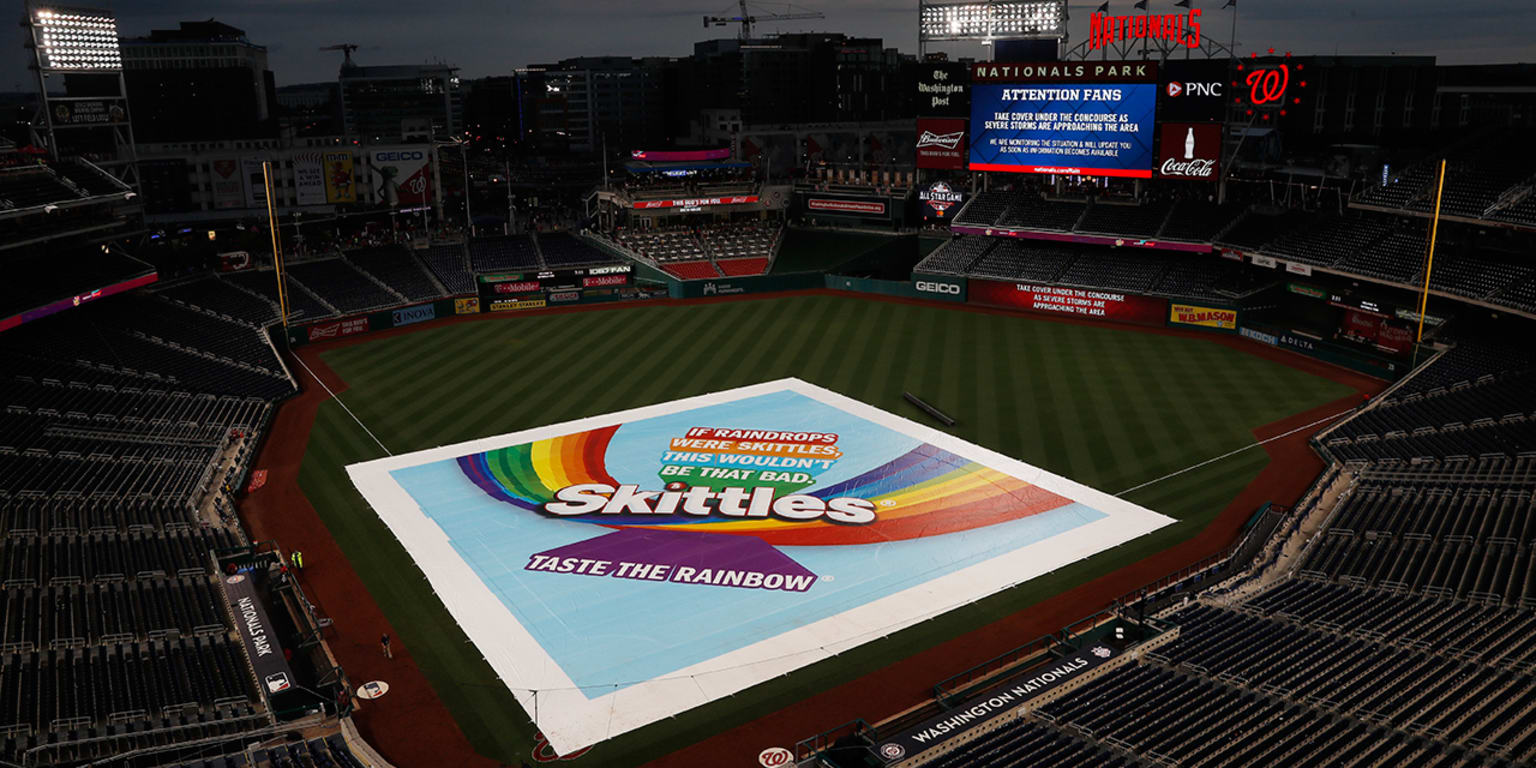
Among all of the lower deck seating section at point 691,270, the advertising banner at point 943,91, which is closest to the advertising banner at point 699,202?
the lower deck seating section at point 691,270

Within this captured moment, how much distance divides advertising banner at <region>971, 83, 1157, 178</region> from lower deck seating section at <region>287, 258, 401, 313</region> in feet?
106

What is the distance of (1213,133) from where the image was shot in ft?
146

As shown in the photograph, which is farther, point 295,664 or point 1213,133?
point 1213,133

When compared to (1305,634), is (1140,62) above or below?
above

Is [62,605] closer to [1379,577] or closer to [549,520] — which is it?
[549,520]

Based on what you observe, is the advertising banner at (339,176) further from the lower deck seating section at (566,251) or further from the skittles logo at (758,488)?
the skittles logo at (758,488)

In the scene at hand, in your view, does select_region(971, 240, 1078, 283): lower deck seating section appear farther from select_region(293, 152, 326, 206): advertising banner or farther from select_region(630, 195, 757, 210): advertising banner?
select_region(293, 152, 326, 206): advertising banner

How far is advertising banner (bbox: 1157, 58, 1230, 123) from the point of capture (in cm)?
4406

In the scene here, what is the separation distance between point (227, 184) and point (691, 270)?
2535cm

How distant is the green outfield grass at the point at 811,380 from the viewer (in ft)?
65.1

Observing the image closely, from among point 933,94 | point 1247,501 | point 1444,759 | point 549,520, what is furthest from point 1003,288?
point 1444,759

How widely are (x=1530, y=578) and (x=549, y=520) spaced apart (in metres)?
21.9

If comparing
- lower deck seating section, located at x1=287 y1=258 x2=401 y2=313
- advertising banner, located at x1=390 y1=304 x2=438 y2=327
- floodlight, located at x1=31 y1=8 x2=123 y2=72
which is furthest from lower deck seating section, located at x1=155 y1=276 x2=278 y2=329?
floodlight, located at x1=31 y1=8 x2=123 y2=72

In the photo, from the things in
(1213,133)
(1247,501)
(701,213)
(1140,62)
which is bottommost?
(1247,501)
